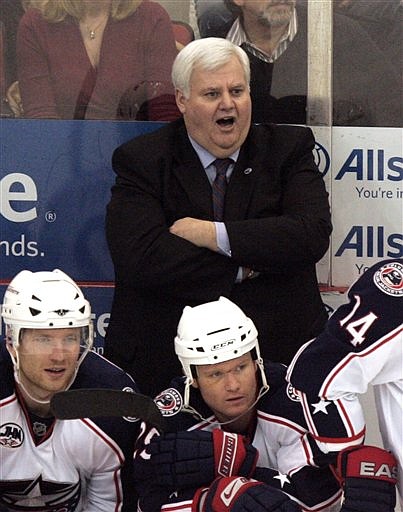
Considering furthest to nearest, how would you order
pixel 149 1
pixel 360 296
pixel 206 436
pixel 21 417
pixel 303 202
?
pixel 149 1, pixel 303 202, pixel 21 417, pixel 206 436, pixel 360 296

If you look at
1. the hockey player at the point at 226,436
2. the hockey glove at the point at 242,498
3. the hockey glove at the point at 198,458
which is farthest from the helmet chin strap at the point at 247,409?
the hockey glove at the point at 242,498

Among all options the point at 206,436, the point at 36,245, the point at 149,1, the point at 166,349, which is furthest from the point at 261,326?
the point at 149,1

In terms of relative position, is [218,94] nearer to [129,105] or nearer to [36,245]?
[129,105]

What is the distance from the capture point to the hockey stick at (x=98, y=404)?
3.31 meters

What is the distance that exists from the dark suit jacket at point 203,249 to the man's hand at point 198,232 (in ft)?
0.07

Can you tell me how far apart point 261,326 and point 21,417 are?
82 centimetres

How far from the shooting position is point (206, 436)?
3.40 metres

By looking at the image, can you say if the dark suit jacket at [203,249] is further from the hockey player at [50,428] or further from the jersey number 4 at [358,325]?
the jersey number 4 at [358,325]

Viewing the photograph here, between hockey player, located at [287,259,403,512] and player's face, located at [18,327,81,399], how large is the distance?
824 mm

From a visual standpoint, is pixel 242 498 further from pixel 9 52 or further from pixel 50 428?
pixel 9 52

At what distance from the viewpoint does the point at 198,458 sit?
3.35 m

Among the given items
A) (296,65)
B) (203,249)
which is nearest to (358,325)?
(203,249)

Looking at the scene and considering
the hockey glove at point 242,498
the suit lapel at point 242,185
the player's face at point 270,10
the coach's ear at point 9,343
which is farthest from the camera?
the player's face at point 270,10

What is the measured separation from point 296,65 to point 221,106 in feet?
1.58
